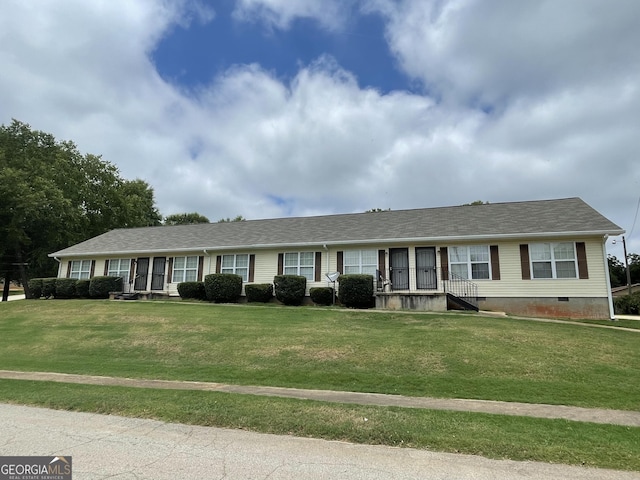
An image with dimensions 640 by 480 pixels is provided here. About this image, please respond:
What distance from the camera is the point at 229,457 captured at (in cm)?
467

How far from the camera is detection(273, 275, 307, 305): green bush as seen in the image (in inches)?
779

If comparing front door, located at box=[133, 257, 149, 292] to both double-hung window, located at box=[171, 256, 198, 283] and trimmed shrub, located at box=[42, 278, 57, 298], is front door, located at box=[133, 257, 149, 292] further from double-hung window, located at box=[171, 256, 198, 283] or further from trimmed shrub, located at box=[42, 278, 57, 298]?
trimmed shrub, located at box=[42, 278, 57, 298]

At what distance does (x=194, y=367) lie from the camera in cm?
1037

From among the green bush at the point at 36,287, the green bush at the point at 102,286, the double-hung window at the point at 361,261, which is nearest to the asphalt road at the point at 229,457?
the double-hung window at the point at 361,261

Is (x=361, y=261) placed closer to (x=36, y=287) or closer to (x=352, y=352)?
(x=352, y=352)

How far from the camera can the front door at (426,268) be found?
19000 millimetres

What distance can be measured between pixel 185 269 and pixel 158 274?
2037 mm

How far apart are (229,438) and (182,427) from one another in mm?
940

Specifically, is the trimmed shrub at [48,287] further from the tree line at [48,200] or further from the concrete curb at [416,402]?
the concrete curb at [416,402]

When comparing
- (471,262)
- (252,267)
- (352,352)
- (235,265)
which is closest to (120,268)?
(235,265)

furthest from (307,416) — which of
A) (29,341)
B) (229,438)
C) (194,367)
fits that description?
(29,341)

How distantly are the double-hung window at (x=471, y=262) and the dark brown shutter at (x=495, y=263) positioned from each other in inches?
5.1
